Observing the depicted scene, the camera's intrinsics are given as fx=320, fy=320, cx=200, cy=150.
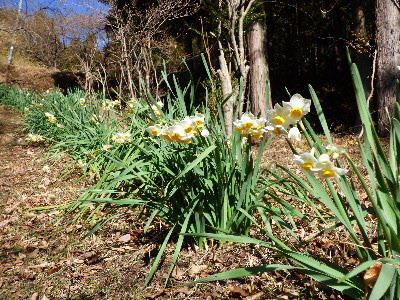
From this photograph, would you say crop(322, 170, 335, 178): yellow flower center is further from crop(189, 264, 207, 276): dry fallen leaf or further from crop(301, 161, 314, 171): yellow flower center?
crop(189, 264, 207, 276): dry fallen leaf

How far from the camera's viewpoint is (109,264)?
2.09 m

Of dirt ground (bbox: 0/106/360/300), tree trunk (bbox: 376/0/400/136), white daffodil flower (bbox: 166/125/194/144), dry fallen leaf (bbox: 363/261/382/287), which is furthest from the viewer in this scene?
tree trunk (bbox: 376/0/400/136)

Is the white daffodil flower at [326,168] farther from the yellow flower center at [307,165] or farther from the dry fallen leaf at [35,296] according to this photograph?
the dry fallen leaf at [35,296]

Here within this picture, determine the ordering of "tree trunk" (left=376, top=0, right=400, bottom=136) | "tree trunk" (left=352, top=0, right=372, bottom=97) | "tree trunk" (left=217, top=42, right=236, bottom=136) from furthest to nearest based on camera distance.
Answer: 1. "tree trunk" (left=352, top=0, right=372, bottom=97)
2. "tree trunk" (left=376, top=0, right=400, bottom=136)
3. "tree trunk" (left=217, top=42, right=236, bottom=136)

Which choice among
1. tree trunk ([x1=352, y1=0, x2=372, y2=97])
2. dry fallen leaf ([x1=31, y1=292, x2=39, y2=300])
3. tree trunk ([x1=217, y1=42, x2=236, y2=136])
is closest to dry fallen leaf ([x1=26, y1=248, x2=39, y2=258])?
dry fallen leaf ([x1=31, y1=292, x2=39, y2=300])

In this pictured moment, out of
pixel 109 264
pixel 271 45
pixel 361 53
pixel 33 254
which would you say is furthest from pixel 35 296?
pixel 271 45

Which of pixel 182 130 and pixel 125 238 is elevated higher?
pixel 182 130

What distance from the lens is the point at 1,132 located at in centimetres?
764

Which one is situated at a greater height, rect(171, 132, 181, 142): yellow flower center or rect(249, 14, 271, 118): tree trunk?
rect(249, 14, 271, 118): tree trunk

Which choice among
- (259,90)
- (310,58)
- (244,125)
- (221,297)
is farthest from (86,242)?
(310,58)

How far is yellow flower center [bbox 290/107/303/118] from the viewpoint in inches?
44.0

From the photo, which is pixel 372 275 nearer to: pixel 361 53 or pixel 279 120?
pixel 279 120

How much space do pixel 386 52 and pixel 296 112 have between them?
5499 millimetres

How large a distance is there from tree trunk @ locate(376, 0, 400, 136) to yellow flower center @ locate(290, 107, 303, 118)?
16.5 feet
